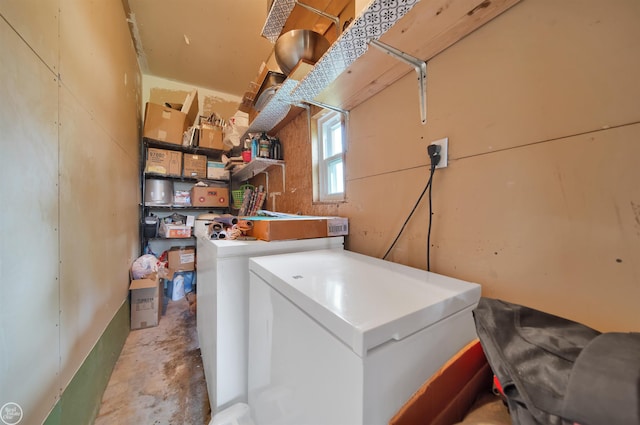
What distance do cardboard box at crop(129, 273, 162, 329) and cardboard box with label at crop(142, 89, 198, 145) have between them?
168cm

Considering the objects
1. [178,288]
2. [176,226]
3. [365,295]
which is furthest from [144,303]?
[365,295]

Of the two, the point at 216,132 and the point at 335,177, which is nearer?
the point at 335,177

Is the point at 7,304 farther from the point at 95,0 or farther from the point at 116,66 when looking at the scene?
the point at 116,66

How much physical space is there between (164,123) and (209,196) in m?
1.02

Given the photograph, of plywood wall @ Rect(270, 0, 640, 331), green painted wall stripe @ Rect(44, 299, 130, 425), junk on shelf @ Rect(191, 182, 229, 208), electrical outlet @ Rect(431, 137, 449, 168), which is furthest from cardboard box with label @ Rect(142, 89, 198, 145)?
electrical outlet @ Rect(431, 137, 449, 168)

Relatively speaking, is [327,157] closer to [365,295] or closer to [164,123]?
[365,295]

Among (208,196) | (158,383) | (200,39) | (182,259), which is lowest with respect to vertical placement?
(158,383)

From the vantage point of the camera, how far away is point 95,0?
134 cm

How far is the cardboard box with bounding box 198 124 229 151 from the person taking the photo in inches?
115

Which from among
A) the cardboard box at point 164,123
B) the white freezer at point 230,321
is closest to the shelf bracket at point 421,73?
the white freezer at point 230,321

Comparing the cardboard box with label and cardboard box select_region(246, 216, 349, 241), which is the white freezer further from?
→ the cardboard box with label

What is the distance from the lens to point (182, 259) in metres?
2.92

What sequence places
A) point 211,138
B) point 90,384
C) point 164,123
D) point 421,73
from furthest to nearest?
point 211,138
point 164,123
point 90,384
point 421,73

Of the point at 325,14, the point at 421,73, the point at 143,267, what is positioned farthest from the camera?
the point at 143,267
